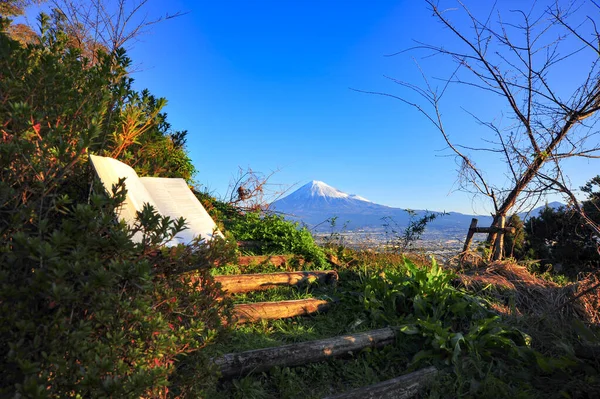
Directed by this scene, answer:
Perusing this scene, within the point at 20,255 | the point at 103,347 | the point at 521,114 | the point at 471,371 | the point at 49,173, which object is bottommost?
the point at 471,371

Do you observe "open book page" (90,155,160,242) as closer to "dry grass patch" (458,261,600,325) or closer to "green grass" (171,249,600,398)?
"green grass" (171,249,600,398)

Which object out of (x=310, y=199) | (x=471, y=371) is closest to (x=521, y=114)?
(x=471, y=371)

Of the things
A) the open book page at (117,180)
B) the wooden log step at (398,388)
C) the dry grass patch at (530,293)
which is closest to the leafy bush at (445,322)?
the wooden log step at (398,388)

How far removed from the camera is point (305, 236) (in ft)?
24.1

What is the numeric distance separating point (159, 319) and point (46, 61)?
180 centimetres

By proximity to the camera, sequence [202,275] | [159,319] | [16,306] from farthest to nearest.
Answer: [202,275] → [159,319] → [16,306]

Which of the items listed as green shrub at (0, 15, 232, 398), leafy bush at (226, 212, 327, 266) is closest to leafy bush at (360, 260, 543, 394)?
leafy bush at (226, 212, 327, 266)

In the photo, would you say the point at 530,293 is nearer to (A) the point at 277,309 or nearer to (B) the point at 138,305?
(A) the point at 277,309

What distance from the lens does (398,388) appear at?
3.51 meters

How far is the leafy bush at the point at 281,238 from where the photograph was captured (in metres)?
7.09

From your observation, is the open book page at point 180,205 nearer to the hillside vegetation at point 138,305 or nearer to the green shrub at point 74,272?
the hillside vegetation at point 138,305

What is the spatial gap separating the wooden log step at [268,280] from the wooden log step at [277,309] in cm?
68

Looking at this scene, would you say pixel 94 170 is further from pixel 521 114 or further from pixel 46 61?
pixel 521 114

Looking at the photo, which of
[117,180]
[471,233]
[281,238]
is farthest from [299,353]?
[471,233]
